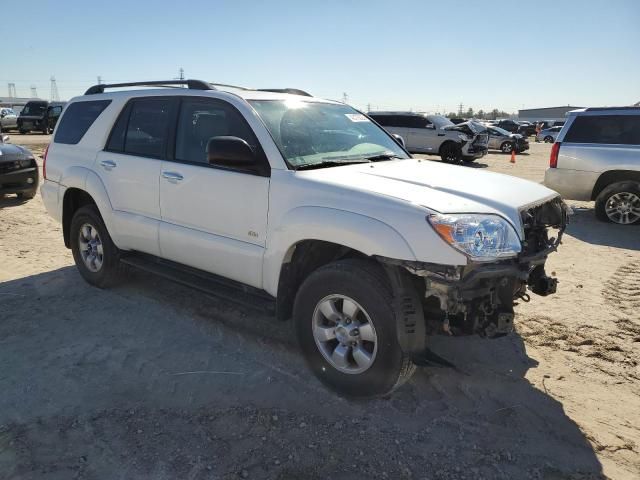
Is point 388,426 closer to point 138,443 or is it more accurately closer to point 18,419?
point 138,443

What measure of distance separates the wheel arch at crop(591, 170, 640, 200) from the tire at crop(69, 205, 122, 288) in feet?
24.9

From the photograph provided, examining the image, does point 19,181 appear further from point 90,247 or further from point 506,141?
point 506,141

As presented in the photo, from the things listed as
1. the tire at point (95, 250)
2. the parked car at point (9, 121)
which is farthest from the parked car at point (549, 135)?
the tire at point (95, 250)

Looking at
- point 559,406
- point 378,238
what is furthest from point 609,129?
point 378,238

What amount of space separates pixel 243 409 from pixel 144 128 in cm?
266

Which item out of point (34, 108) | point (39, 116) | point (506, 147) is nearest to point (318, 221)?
point (506, 147)

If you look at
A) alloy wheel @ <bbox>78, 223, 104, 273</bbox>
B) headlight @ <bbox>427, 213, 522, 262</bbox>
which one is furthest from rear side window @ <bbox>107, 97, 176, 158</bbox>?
headlight @ <bbox>427, 213, 522, 262</bbox>

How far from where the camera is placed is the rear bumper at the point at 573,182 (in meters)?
8.40

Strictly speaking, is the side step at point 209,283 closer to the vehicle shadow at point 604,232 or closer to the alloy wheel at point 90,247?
the alloy wheel at point 90,247

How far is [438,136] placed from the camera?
18719 millimetres

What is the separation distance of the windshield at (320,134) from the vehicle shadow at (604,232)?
424 centimetres

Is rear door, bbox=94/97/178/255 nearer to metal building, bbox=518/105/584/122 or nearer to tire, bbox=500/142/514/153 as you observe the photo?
tire, bbox=500/142/514/153

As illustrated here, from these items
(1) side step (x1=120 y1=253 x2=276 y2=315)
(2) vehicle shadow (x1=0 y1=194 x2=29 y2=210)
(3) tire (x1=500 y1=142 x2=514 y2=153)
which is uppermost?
(3) tire (x1=500 y1=142 x2=514 y2=153)

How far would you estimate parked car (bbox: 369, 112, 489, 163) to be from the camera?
18406 millimetres
